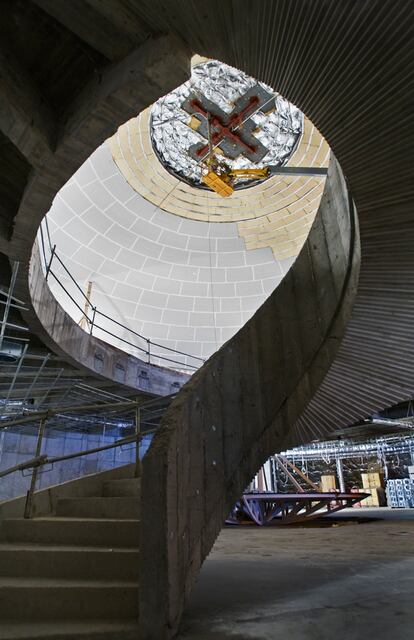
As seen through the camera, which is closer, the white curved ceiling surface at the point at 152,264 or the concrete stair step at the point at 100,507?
the concrete stair step at the point at 100,507

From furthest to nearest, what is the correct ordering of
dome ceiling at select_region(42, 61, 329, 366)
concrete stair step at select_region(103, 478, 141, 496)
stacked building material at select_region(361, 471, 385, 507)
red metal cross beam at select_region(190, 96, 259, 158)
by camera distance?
stacked building material at select_region(361, 471, 385, 507) → dome ceiling at select_region(42, 61, 329, 366) → red metal cross beam at select_region(190, 96, 259, 158) → concrete stair step at select_region(103, 478, 141, 496)

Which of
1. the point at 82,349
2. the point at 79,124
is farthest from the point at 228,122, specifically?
the point at 79,124

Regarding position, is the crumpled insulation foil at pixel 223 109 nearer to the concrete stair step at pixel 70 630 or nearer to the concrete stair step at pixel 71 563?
the concrete stair step at pixel 71 563

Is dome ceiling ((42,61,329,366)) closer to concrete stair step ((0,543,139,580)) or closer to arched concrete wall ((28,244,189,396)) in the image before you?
arched concrete wall ((28,244,189,396))

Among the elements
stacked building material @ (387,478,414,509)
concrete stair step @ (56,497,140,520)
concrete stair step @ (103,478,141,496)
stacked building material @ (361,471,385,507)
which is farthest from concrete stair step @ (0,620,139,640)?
stacked building material @ (361,471,385,507)

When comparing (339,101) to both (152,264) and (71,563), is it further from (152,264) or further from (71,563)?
(152,264)

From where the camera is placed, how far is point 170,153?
16734 mm

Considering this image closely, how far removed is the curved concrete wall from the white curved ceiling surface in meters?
12.6

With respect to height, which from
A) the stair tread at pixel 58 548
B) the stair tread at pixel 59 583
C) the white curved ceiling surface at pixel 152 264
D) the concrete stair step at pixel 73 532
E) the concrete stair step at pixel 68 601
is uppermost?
the white curved ceiling surface at pixel 152 264

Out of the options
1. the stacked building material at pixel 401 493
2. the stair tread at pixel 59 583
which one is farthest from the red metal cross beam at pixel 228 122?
the stacked building material at pixel 401 493

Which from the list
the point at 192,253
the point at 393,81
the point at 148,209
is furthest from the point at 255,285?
the point at 393,81

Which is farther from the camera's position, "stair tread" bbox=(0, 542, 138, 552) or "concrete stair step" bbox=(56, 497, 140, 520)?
"concrete stair step" bbox=(56, 497, 140, 520)

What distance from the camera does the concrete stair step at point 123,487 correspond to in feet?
15.2

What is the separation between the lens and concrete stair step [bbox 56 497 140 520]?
156 inches
